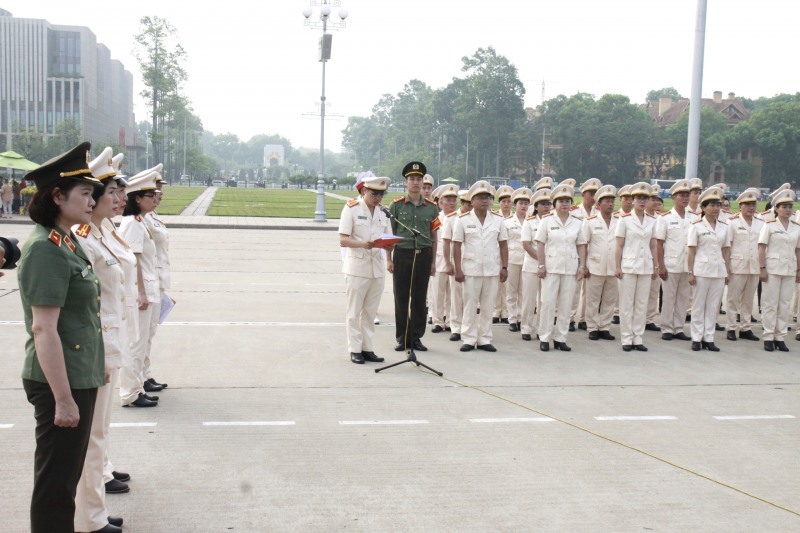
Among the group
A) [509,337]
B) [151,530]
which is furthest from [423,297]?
[151,530]

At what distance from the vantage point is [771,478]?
16.7 feet

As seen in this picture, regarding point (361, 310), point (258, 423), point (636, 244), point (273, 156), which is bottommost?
point (258, 423)

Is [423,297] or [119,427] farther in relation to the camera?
[423,297]

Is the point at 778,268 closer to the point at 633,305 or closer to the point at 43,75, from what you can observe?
the point at 633,305

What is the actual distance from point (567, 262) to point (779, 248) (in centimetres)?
284

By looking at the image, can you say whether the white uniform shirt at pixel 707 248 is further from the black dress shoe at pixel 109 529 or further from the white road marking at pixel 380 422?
the black dress shoe at pixel 109 529

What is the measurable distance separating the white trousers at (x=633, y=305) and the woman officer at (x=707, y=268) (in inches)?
25.2

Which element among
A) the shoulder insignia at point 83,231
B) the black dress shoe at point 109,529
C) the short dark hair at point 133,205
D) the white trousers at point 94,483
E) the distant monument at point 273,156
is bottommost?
the black dress shoe at point 109,529

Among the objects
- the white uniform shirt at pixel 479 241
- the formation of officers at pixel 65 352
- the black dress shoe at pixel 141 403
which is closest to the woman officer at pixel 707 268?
the white uniform shirt at pixel 479 241

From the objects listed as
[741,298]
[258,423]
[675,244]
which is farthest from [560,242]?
[258,423]

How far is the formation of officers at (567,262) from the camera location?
8688 millimetres

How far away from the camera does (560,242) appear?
9.33 meters

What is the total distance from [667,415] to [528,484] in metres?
2.16

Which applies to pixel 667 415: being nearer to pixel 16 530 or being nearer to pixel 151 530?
pixel 151 530
